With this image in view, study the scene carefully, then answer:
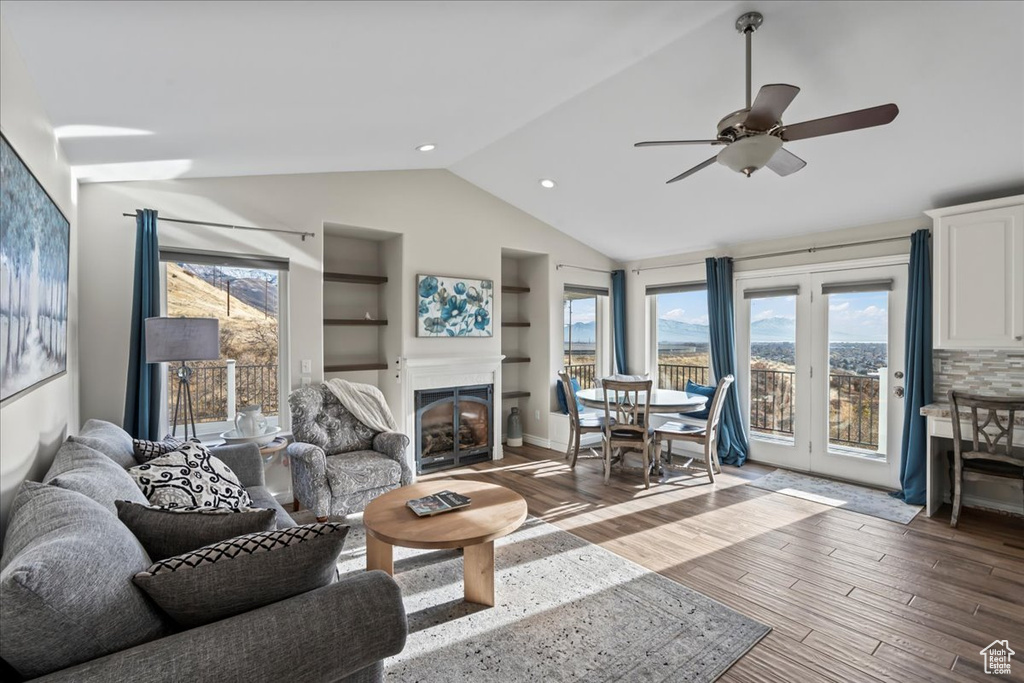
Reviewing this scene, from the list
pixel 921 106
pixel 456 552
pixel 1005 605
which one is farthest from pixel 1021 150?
pixel 456 552

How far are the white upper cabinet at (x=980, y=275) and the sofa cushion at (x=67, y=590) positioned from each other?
15.9 ft

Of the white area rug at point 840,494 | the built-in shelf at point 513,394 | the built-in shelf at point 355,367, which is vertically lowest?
the white area rug at point 840,494

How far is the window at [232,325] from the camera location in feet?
12.0

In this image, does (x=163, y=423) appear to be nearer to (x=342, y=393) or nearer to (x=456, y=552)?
(x=342, y=393)

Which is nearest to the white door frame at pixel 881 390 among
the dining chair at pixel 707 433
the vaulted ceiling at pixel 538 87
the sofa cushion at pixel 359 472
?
the vaulted ceiling at pixel 538 87

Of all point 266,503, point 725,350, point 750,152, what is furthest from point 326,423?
point 725,350

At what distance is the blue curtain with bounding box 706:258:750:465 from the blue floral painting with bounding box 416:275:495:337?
2423mm

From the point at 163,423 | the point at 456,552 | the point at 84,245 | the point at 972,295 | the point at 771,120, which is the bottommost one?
the point at 456,552

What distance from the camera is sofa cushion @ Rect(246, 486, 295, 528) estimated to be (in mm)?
2407

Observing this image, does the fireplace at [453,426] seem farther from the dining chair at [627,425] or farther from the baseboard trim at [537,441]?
Answer: the dining chair at [627,425]

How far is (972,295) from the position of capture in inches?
138

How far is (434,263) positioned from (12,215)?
3549mm

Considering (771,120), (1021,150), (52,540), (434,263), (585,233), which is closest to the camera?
(52,540)

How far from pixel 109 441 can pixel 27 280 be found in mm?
859
